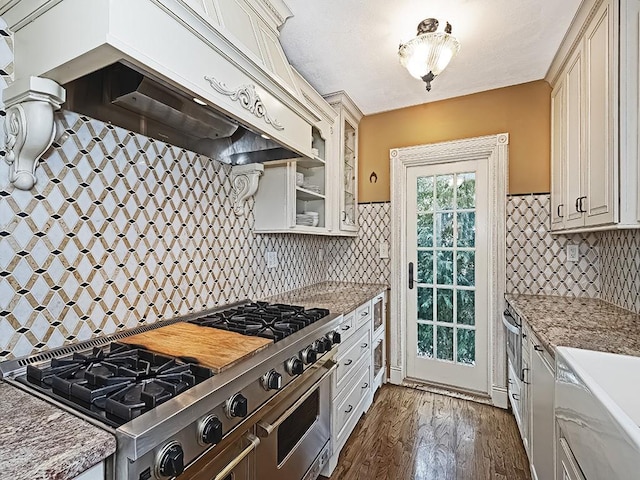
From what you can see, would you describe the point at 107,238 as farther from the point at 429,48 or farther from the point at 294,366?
the point at 429,48

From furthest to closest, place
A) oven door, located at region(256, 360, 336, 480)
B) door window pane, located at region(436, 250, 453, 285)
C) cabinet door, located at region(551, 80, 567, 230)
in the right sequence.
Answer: door window pane, located at region(436, 250, 453, 285)
cabinet door, located at region(551, 80, 567, 230)
oven door, located at region(256, 360, 336, 480)

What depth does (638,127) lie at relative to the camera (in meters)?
1.42

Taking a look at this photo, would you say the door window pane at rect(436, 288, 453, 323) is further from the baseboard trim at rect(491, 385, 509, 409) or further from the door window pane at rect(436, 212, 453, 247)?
the baseboard trim at rect(491, 385, 509, 409)

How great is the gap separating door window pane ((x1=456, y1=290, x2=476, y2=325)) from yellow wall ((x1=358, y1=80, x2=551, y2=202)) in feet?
3.09

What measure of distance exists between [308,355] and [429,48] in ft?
5.66

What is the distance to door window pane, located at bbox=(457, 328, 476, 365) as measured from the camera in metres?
2.89

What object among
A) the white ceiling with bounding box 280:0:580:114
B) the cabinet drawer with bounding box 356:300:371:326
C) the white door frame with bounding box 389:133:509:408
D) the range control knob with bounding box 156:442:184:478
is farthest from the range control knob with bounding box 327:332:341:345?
the white ceiling with bounding box 280:0:580:114

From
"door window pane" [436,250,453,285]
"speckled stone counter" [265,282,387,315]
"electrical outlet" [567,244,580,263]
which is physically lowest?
"speckled stone counter" [265,282,387,315]

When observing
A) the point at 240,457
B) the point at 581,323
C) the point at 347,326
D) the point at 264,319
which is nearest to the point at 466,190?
the point at 581,323

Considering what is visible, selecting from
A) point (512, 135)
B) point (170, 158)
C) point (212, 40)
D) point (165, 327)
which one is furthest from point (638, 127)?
point (165, 327)

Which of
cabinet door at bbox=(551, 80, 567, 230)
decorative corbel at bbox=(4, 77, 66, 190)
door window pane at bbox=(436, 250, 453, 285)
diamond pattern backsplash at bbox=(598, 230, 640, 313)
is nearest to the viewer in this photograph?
decorative corbel at bbox=(4, 77, 66, 190)

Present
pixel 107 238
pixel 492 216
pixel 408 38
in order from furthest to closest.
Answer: pixel 492 216 → pixel 408 38 → pixel 107 238

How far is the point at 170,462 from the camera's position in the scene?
792 mm

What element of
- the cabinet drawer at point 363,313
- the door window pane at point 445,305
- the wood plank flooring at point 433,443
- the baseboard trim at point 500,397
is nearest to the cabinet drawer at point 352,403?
the wood plank flooring at point 433,443
